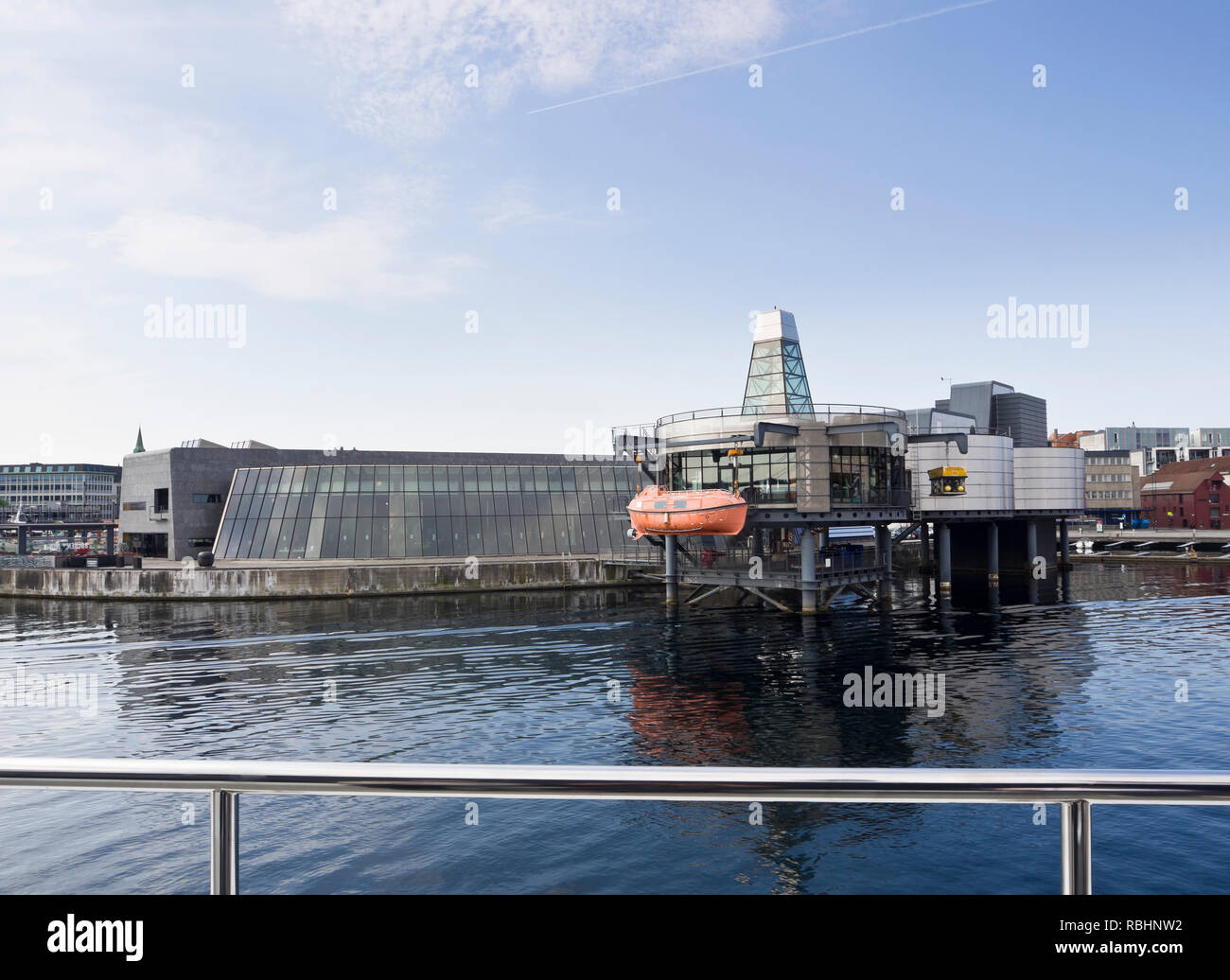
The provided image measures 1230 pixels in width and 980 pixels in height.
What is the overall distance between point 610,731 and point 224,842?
26219 millimetres

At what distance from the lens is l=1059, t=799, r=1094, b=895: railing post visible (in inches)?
122

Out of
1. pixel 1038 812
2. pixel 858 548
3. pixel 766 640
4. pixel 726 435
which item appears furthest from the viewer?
pixel 858 548

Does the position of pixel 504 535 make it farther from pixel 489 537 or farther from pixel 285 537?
pixel 285 537

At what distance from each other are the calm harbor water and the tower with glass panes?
1263 inches

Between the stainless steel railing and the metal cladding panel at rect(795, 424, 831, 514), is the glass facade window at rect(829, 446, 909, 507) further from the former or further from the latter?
the stainless steel railing

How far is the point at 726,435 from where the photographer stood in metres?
57.9

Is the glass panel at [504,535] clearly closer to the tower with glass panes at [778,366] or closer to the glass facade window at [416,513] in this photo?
the glass facade window at [416,513]

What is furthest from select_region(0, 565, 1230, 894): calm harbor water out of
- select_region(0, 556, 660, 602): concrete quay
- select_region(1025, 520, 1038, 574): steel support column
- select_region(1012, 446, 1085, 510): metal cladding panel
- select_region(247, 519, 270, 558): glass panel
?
select_region(1025, 520, 1038, 574): steel support column

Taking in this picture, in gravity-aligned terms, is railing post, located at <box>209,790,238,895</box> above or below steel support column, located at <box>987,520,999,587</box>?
above

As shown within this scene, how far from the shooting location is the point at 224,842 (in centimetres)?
331

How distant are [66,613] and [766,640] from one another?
51524 mm

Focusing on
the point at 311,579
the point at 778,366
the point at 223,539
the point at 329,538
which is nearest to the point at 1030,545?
the point at 778,366
